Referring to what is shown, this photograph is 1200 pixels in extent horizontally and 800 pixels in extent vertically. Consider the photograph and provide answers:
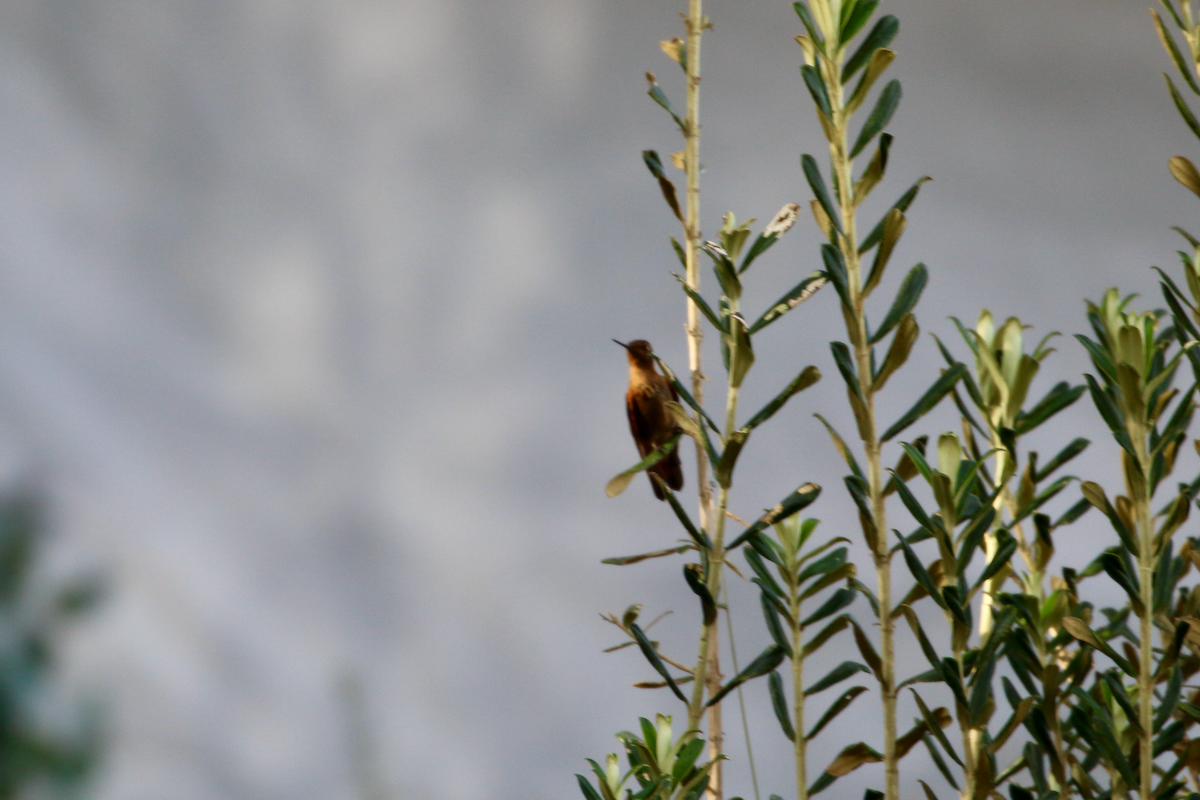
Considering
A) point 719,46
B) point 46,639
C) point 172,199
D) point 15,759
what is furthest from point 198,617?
point 719,46

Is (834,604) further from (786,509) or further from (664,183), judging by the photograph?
(664,183)

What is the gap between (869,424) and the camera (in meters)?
0.73

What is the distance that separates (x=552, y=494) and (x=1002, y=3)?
178cm

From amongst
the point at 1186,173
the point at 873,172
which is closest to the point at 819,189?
the point at 873,172

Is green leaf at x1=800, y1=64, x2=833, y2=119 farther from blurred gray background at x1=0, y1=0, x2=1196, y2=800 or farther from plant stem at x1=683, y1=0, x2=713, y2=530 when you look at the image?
blurred gray background at x1=0, y1=0, x2=1196, y2=800

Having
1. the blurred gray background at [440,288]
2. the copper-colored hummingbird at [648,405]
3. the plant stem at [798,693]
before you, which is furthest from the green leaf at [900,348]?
the blurred gray background at [440,288]

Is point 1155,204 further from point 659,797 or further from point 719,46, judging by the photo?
point 659,797

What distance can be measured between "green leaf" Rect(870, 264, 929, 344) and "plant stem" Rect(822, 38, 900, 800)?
0.02m

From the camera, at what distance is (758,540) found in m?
0.79

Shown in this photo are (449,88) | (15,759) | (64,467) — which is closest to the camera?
(15,759)

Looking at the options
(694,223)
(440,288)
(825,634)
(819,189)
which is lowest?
(825,634)

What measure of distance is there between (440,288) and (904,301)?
159 cm

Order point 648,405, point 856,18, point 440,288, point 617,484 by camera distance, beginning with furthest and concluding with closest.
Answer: point 440,288
point 648,405
point 617,484
point 856,18

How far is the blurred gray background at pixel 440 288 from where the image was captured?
193cm
